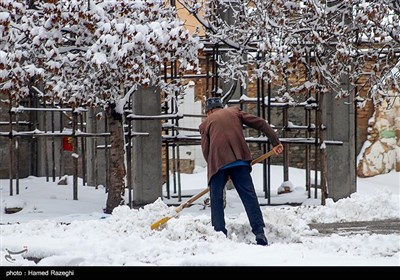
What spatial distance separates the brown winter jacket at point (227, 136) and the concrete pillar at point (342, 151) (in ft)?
15.8

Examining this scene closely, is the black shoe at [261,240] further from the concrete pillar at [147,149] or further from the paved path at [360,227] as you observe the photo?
the concrete pillar at [147,149]

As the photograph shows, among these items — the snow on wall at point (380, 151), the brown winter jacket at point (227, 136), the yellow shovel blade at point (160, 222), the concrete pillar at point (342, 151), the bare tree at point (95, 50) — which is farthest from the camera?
the snow on wall at point (380, 151)

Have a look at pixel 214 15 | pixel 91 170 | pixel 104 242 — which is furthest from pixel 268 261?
pixel 91 170

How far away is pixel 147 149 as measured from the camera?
1140 centimetres

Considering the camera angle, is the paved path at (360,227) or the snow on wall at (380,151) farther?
the snow on wall at (380,151)

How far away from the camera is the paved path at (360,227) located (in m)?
8.08

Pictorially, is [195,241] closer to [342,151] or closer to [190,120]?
[342,151]

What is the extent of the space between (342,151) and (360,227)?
11.8 ft

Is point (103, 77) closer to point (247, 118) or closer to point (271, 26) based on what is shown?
point (271, 26)

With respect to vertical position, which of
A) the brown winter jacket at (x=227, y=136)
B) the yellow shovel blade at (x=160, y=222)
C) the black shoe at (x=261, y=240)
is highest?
the brown winter jacket at (x=227, y=136)

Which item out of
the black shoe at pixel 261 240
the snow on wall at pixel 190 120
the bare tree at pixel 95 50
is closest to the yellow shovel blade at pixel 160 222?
the black shoe at pixel 261 240

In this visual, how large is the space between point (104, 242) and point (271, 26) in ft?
16.0

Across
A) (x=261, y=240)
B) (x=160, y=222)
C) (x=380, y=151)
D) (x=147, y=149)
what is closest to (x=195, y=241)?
(x=261, y=240)
